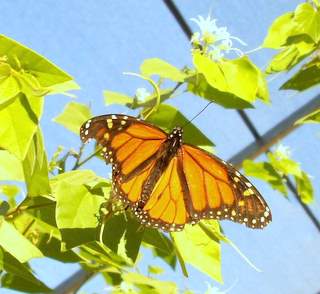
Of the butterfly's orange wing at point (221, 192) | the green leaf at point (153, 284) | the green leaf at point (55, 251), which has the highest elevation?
the green leaf at point (55, 251)

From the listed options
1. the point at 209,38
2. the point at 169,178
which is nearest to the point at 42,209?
the point at 169,178

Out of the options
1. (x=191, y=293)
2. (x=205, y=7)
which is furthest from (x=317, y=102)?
(x=191, y=293)

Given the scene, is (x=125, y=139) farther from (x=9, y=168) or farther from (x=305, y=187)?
(x=305, y=187)

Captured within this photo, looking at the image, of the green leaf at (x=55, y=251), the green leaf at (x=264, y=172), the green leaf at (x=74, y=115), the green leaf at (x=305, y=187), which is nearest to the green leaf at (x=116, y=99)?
the green leaf at (x=74, y=115)

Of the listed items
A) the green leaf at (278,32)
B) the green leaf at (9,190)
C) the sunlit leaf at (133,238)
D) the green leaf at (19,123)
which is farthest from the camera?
the green leaf at (9,190)

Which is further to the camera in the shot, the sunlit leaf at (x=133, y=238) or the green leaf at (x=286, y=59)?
the green leaf at (x=286, y=59)

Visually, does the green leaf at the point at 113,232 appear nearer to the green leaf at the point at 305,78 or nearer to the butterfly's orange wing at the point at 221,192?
the butterfly's orange wing at the point at 221,192
